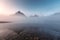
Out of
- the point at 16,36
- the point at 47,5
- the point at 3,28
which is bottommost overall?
the point at 16,36

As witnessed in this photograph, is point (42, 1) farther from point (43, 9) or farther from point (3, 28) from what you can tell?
point (3, 28)

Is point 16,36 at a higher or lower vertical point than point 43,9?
lower

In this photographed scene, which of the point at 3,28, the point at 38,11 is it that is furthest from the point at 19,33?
the point at 38,11

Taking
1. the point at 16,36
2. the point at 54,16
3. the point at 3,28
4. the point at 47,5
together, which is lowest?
the point at 16,36

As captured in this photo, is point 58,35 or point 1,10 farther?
point 1,10

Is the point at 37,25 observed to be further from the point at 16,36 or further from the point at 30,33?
the point at 16,36

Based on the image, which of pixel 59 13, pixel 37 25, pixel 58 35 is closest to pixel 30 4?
pixel 37 25
